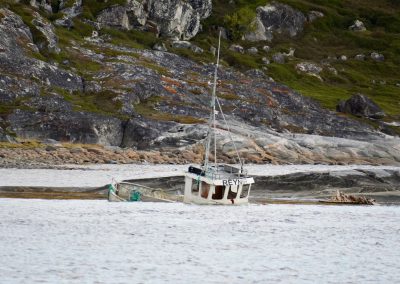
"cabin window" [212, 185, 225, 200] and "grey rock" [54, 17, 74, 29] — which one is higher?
"grey rock" [54, 17, 74, 29]

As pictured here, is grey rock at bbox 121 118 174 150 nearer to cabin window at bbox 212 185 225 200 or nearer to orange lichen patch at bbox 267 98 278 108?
orange lichen patch at bbox 267 98 278 108

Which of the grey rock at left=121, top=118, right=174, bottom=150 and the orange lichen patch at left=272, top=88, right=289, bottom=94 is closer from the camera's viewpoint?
the grey rock at left=121, top=118, right=174, bottom=150

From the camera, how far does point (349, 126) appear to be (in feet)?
537

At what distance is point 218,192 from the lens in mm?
61406

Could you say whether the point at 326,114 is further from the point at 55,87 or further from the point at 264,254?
the point at 264,254

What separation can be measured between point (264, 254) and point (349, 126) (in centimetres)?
12881

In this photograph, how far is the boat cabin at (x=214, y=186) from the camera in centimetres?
6050

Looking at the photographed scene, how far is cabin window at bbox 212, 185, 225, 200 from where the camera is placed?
201 ft

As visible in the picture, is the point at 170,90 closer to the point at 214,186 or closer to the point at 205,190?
the point at 205,190

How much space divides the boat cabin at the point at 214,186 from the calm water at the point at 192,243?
1.46m

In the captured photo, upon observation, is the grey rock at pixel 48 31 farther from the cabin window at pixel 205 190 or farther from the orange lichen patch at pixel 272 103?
the cabin window at pixel 205 190

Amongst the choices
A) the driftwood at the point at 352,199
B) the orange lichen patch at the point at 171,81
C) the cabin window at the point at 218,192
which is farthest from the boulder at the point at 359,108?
the cabin window at the point at 218,192

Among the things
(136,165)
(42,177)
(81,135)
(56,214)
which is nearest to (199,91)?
(81,135)

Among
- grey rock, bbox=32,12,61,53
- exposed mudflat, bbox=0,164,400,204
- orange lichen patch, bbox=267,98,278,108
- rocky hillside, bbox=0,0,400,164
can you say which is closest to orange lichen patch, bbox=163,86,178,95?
rocky hillside, bbox=0,0,400,164
